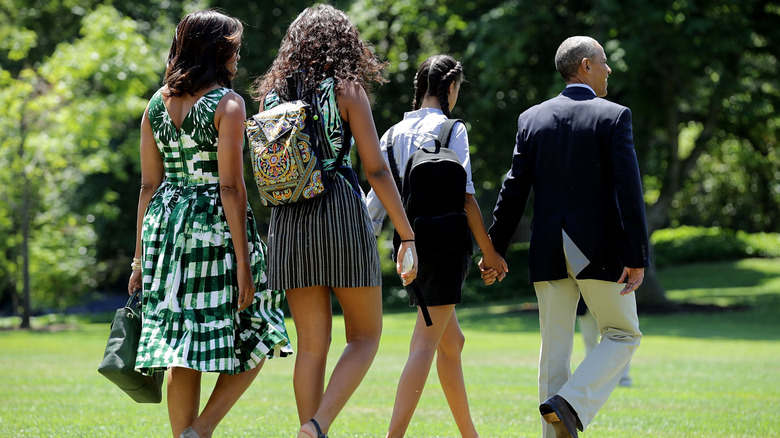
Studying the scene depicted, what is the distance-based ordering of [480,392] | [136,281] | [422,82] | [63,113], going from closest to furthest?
[136,281]
[422,82]
[480,392]
[63,113]

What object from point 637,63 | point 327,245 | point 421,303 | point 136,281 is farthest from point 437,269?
point 637,63

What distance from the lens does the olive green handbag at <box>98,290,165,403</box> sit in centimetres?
430

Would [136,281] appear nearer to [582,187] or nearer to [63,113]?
[582,187]

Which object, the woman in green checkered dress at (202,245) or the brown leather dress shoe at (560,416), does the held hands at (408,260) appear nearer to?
the woman in green checkered dress at (202,245)

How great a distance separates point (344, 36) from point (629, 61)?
50.4 feet

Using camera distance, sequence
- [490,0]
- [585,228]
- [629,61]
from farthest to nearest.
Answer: [490,0] < [629,61] < [585,228]

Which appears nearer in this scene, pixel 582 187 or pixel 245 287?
pixel 245 287

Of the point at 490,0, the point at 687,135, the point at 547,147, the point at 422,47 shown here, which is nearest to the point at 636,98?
the point at 490,0

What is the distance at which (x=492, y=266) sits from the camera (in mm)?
5289

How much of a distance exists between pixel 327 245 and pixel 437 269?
0.80 meters

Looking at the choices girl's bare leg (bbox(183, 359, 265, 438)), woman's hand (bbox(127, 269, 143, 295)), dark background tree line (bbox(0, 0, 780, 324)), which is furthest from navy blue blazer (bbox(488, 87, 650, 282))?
dark background tree line (bbox(0, 0, 780, 324))

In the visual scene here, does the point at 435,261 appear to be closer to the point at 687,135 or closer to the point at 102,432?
the point at 102,432

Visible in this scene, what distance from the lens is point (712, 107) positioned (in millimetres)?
21938

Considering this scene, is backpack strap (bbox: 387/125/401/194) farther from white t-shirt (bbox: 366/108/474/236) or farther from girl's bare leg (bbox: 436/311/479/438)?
girl's bare leg (bbox: 436/311/479/438)
